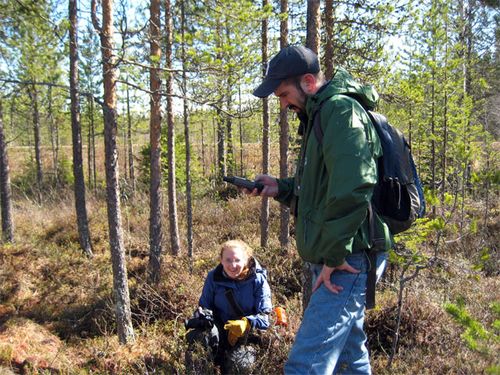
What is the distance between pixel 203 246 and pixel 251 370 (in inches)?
366

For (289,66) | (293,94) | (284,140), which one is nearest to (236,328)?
(293,94)

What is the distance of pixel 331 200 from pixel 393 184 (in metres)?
0.47

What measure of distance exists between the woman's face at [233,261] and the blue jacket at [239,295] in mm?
100

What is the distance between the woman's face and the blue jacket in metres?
0.10

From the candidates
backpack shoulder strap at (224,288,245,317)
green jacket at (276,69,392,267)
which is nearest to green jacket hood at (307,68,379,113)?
green jacket at (276,69,392,267)

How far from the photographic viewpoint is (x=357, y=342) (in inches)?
95.7

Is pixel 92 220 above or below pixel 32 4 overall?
below

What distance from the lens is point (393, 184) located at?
7.23 feet

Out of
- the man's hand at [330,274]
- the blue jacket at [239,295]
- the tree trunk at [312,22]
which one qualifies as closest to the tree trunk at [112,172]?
the tree trunk at [312,22]

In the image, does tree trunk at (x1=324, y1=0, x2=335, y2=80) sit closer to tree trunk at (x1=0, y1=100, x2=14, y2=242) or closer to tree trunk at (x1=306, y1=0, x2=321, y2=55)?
tree trunk at (x1=306, y1=0, x2=321, y2=55)

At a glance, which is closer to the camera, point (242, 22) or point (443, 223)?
point (443, 223)

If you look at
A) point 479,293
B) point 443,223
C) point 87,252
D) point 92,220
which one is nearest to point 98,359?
point 443,223

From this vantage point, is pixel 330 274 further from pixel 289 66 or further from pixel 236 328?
pixel 236 328

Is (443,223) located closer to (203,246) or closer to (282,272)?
(282,272)
